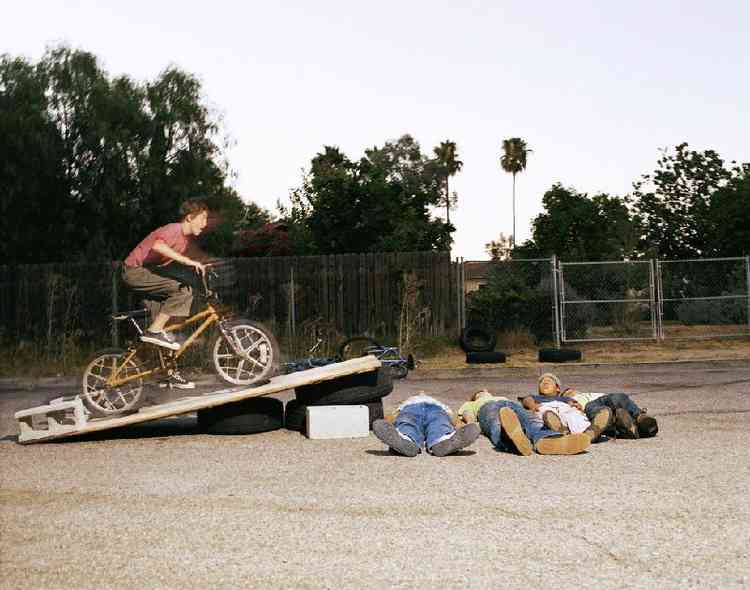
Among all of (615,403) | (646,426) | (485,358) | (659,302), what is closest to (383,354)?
(485,358)

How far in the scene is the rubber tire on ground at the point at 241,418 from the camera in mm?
10609

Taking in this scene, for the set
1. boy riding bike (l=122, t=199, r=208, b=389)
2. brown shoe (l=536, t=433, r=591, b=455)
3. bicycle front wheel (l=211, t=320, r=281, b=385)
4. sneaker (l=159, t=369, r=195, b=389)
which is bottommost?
brown shoe (l=536, t=433, r=591, b=455)

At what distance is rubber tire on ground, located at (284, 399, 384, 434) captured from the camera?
10.7 m

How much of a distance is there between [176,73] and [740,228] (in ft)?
61.8

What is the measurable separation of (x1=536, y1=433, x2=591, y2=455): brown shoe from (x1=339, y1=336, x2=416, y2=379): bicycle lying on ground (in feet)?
27.1

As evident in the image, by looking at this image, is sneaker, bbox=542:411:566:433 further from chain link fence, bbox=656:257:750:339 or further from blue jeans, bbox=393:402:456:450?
chain link fence, bbox=656:257:750:339

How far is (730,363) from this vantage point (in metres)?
19.5

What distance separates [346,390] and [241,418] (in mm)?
1154

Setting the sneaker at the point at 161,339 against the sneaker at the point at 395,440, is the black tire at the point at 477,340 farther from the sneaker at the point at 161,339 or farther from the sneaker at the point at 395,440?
the sneaker at the point at 395,440

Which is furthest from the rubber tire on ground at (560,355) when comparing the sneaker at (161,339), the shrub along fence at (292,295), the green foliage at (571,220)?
the green foliage at (571,220)

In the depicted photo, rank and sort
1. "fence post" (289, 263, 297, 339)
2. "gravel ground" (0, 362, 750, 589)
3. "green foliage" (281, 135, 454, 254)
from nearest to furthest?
"gravel ground" (0, 362, 750, 589) → "fence post" (289, 263, 297, 339) → "green foliage" (281, 135, 454, 254)

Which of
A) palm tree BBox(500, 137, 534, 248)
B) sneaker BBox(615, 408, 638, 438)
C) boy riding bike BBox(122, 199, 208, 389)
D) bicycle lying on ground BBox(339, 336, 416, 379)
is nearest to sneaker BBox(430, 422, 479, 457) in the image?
sneaker BBox(615, 408, 638, 438)

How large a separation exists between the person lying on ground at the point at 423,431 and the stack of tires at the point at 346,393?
1.28m

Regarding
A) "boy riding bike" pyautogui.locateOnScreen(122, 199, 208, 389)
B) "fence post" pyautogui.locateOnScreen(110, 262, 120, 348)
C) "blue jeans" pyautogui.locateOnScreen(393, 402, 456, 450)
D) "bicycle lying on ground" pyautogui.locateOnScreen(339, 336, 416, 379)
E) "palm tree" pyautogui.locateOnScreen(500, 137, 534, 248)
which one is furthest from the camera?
"palm tree" pyautogui.locateOnScreen(500, 137, 534, 248)
